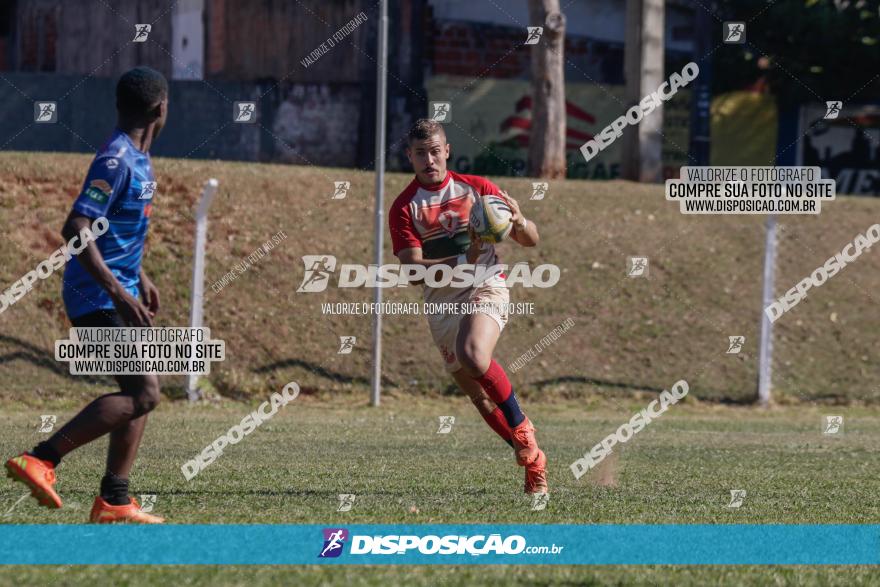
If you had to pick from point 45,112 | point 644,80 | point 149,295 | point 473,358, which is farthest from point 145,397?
point 644,80

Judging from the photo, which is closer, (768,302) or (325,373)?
(768,302)

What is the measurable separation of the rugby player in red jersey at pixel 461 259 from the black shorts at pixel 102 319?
239cm

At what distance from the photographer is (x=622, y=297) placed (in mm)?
20625

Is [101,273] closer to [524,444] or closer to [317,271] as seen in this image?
[524,444]

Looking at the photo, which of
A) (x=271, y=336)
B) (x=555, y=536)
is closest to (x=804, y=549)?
(x=555, y=536)

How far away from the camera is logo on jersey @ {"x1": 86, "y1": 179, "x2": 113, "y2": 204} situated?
710 centimetres

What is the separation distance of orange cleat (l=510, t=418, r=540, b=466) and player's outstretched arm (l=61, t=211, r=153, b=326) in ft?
9.32

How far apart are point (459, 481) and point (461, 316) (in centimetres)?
115

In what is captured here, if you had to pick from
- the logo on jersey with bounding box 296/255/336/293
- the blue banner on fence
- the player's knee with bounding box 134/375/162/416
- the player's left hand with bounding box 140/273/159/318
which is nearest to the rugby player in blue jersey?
the player's knee with bounding box 134/375/162/416

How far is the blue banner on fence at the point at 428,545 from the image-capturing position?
6258mm

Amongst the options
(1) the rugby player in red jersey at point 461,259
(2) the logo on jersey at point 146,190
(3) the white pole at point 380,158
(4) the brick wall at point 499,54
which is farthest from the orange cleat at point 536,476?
(4) the brick wall at point 499,54

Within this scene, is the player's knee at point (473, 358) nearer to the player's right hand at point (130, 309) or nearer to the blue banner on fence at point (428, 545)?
the blue banner on fence at point (428, 545)

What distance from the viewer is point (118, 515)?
7.33 m

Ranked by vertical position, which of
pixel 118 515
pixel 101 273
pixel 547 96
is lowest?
pixel 118 515
